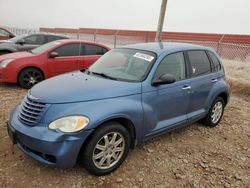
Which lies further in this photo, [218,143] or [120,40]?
[120,40]

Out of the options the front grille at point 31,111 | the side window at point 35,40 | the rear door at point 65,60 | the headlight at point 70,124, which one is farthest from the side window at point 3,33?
the headlight at point 70,124

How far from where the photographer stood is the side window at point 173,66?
393cm

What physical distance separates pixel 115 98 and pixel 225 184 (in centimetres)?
179

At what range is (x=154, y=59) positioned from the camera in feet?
12.8

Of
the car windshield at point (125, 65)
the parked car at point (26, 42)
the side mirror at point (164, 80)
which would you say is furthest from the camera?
the parked car at point (26, 42)

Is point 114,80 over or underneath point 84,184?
over

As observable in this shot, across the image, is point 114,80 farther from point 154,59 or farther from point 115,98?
point 154,59

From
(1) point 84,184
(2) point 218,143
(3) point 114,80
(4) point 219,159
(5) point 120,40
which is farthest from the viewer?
Answer: (5) point 120,40

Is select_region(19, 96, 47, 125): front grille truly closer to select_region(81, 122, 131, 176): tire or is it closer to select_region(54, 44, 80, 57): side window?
select_region(81, 122, 131, 176): tire

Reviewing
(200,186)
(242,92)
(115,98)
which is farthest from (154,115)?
(242,92)

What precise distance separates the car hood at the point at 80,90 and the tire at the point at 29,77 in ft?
11.8

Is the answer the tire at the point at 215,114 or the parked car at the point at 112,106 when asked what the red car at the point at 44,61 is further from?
the tire at the point at 215,114

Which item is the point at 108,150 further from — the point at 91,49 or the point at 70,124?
the point at 91,49

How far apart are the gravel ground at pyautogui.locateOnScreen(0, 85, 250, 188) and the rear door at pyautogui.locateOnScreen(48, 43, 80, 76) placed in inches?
104
